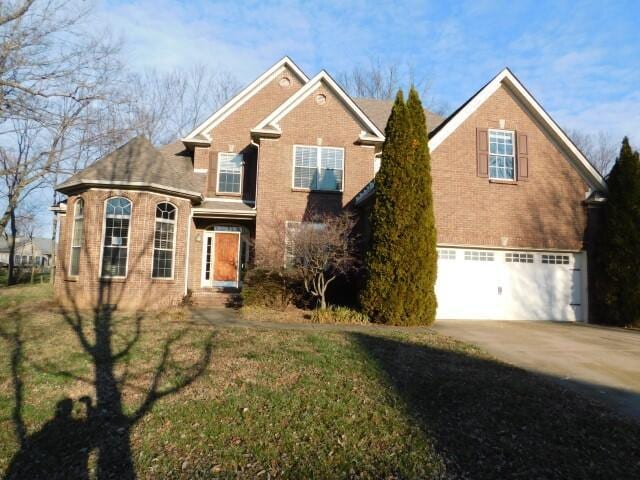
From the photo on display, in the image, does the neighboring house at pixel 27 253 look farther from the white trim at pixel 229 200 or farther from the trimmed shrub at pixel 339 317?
the trimmed shrub at pixel 339 317

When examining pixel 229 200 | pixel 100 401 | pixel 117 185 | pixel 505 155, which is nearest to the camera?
pixel 100 401

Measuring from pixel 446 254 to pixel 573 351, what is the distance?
4756 mm

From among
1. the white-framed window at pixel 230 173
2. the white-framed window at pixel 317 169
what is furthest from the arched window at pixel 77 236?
the white-framed window at pixel 317 169

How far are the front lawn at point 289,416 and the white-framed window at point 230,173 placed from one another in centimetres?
940

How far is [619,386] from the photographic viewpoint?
5.95m

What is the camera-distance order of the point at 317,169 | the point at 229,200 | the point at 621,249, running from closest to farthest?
the point at 621,249
the point at 317,169
the point at 229,200

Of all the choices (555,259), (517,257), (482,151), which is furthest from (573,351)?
(482,151)

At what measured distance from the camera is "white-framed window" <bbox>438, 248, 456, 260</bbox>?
1240 centimetres

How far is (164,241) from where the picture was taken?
13.1 metres

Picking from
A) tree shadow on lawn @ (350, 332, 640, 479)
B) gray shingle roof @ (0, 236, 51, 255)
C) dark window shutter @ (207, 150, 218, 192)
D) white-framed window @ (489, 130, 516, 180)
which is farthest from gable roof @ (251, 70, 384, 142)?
gray shingle roof @ (0, 236, 51, 255)

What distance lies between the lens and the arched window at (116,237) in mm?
12367

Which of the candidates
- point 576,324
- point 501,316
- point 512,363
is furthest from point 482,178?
point 512,363

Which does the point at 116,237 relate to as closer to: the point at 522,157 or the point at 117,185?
the point at 117,185

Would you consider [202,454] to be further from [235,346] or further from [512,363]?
[512,363]
